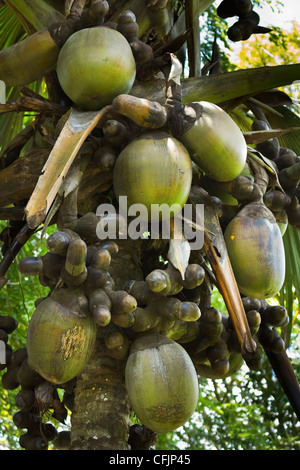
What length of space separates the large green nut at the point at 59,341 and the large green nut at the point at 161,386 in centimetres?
13

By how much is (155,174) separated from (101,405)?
59 centimetres

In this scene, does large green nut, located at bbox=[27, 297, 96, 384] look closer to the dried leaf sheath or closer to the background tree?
the background tree

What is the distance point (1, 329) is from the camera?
181 cm

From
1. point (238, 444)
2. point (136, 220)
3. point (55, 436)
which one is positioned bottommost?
point (238, 444)

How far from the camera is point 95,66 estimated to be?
1589 mm

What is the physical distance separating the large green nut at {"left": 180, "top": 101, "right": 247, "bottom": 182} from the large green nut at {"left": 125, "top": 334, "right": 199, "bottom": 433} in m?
0.47

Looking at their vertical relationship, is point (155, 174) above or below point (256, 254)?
above

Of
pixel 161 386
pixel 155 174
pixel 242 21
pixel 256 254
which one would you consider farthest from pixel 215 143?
pixel 242 21

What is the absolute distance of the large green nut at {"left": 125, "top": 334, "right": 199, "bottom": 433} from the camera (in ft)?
4.83

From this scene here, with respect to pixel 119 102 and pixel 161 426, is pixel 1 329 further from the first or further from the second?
pixel 119 102

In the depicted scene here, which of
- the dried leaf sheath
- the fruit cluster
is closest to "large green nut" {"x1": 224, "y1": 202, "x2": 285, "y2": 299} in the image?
the dried leaf sheath

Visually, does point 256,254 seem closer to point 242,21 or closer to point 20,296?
point 242,21

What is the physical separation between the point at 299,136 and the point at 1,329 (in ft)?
4.04
